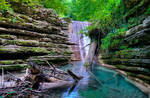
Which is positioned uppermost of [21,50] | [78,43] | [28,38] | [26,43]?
[78,43]

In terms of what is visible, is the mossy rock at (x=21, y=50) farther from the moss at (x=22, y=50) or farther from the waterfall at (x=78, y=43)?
the waterfall at (x=78, y=43)

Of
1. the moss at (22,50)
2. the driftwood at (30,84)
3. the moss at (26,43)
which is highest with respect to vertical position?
the moss at (26,43)

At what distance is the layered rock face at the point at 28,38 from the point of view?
455 cm

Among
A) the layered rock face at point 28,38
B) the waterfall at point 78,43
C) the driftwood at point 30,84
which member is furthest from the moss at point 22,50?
the waterfall at point 78,43

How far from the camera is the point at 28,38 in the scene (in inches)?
242

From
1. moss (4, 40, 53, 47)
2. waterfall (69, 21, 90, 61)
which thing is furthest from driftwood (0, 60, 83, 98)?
waterfall (69, 21, 90, 61)

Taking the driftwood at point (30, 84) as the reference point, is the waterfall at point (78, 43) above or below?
above

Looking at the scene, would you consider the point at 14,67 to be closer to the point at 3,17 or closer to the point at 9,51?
the point at 9,51

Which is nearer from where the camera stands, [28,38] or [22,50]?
[22,50]

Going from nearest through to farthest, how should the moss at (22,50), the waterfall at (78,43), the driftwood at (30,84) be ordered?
1. the driftwood at (30,84)
2. the moss at (22,50)
3. the waterfall at (78,43)

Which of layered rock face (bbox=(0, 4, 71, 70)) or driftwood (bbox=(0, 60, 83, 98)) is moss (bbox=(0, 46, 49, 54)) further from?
driftwood (bbox=(0, 60, 83, 98))

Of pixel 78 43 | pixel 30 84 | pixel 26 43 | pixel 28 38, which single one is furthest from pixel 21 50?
pixel 78 43

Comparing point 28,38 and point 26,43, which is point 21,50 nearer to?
point 26,43

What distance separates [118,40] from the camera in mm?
5684
